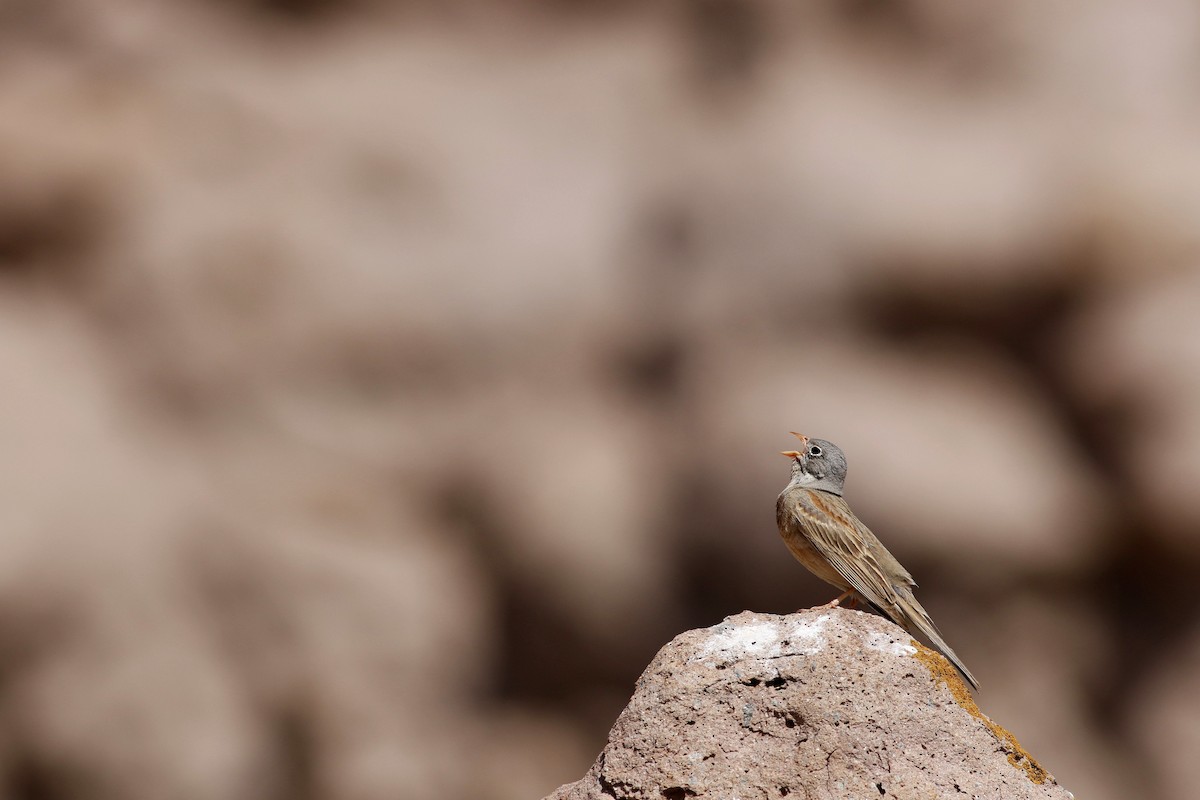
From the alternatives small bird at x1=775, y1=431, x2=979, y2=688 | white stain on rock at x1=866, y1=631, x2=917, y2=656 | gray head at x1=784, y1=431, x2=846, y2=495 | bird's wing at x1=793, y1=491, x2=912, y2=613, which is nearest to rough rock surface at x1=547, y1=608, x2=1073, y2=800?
white stain on rock at x1=866, y1=631, x2=917, y2=656

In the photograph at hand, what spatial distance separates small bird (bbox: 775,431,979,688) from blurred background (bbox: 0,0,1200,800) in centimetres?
444

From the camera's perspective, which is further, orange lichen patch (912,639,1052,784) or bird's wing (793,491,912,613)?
bird's wing (793,491,912,613)

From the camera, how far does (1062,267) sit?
12516 mm

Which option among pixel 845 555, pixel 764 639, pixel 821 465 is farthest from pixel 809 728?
pixel 821 465

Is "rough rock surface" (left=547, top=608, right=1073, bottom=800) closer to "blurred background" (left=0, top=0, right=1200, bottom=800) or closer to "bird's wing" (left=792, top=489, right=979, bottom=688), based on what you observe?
"bird's wing" (left=792, top=489, right=979, bottom=688)

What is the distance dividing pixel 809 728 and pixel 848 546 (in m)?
2.40

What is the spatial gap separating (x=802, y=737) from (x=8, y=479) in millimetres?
9388

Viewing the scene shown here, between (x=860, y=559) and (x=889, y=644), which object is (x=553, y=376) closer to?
(x=860, y=559)

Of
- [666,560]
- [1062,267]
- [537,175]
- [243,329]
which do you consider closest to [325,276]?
[243,329]

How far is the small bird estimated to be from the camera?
696 cm

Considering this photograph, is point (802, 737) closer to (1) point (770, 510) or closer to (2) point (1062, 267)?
(1) point (770, 510)

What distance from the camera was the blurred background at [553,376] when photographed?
12.0 m

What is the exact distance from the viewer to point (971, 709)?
4930 millimetres

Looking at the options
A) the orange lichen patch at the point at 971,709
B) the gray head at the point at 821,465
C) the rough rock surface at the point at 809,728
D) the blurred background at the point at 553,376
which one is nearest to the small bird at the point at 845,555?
the gray head at the point at 821,465
